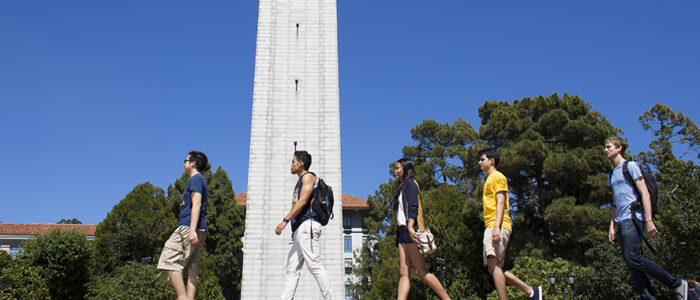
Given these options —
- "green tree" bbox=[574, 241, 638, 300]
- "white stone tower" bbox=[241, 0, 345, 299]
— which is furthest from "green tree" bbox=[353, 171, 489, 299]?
"white stone tower" bbox=[241, 0, 345, 299]

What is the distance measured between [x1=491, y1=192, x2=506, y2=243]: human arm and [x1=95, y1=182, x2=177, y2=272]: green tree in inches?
1321

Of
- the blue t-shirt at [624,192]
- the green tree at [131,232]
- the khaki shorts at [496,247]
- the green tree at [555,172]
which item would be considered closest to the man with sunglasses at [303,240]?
the khaki shorts at [496,247]

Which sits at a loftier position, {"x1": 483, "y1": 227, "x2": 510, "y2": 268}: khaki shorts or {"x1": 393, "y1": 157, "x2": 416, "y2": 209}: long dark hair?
{"x1": 393, "y1": 157, "x2": 416, "y2": 209}: long dark hair

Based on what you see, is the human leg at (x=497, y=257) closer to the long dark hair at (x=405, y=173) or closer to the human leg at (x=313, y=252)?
the long dark hair at (x=405, y=173)

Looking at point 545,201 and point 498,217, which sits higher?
point 545,201

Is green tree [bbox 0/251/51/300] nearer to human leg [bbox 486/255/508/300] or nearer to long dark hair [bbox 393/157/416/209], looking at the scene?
long dark hair [bbox 393/157/416/209]

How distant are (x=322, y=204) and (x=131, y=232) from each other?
3317cm

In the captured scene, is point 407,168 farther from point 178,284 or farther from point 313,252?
point 178,284

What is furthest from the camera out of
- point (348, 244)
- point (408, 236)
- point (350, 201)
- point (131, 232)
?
point (350, 201)

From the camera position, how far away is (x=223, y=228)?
44969 mm

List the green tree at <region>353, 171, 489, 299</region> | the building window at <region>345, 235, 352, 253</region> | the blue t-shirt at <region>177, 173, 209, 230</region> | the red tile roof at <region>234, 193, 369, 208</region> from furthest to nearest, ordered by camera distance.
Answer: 1. the red tile roof at <region>234, 193, 369, 208</region>
2. the building window at <region>345, 235, 352, 253</region>
3. the green tree at <region>353, 171, 489, 299</region>
4. the blue t-shirt at <region>177, 173, 209, 230</region>

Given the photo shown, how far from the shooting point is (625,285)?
2230cm

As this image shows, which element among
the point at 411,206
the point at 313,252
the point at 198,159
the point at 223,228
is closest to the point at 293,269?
the point at 313,252

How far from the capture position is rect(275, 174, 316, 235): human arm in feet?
23.0
